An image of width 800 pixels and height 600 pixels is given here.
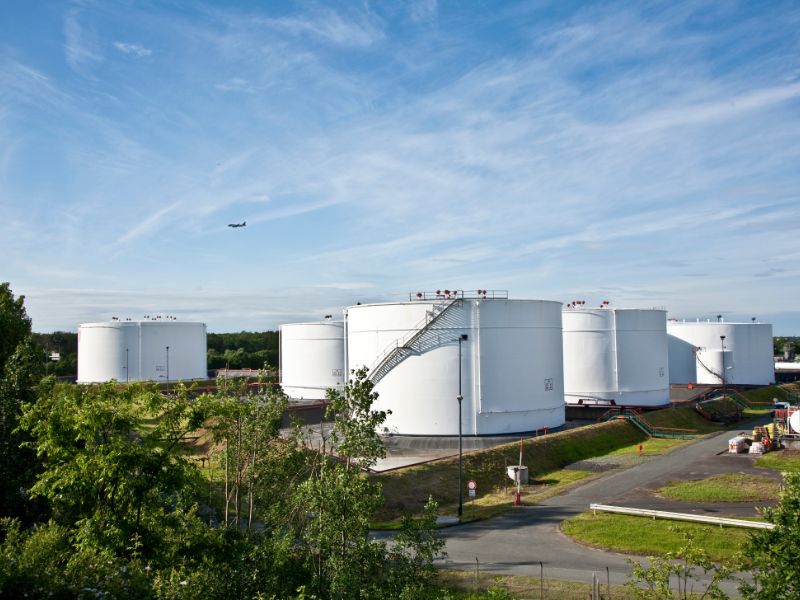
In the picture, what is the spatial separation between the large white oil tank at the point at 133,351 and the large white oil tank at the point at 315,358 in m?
19.2

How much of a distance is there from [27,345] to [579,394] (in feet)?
174

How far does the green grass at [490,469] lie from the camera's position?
3303 cm

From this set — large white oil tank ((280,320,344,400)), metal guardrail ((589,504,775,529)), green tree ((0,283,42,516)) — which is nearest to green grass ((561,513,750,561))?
metal guardrail ((589,504,775,529))

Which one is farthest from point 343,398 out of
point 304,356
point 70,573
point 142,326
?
point 142,326

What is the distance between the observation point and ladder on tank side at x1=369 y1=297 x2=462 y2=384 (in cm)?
4553

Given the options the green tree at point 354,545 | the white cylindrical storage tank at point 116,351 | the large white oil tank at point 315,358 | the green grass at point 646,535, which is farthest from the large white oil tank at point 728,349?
the green tree at point 354,545

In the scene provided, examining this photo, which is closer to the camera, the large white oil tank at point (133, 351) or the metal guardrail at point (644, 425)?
the metal guardrail at point (644, 425)

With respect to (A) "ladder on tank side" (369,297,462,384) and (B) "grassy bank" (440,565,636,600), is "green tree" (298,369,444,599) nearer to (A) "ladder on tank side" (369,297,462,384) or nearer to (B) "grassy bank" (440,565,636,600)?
(B) "grassy bank" (440,565,636,600)

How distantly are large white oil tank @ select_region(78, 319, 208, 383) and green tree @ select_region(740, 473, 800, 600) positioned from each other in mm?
78713

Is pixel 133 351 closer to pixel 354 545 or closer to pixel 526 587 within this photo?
pixel 526 587

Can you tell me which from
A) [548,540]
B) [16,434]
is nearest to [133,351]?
[16,434]

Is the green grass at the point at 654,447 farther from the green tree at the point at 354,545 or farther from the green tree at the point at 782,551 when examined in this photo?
the green tree at the point at 354,545

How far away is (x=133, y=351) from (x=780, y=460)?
7078 centimetres

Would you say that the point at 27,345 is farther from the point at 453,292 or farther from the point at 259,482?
the point at 453,292
